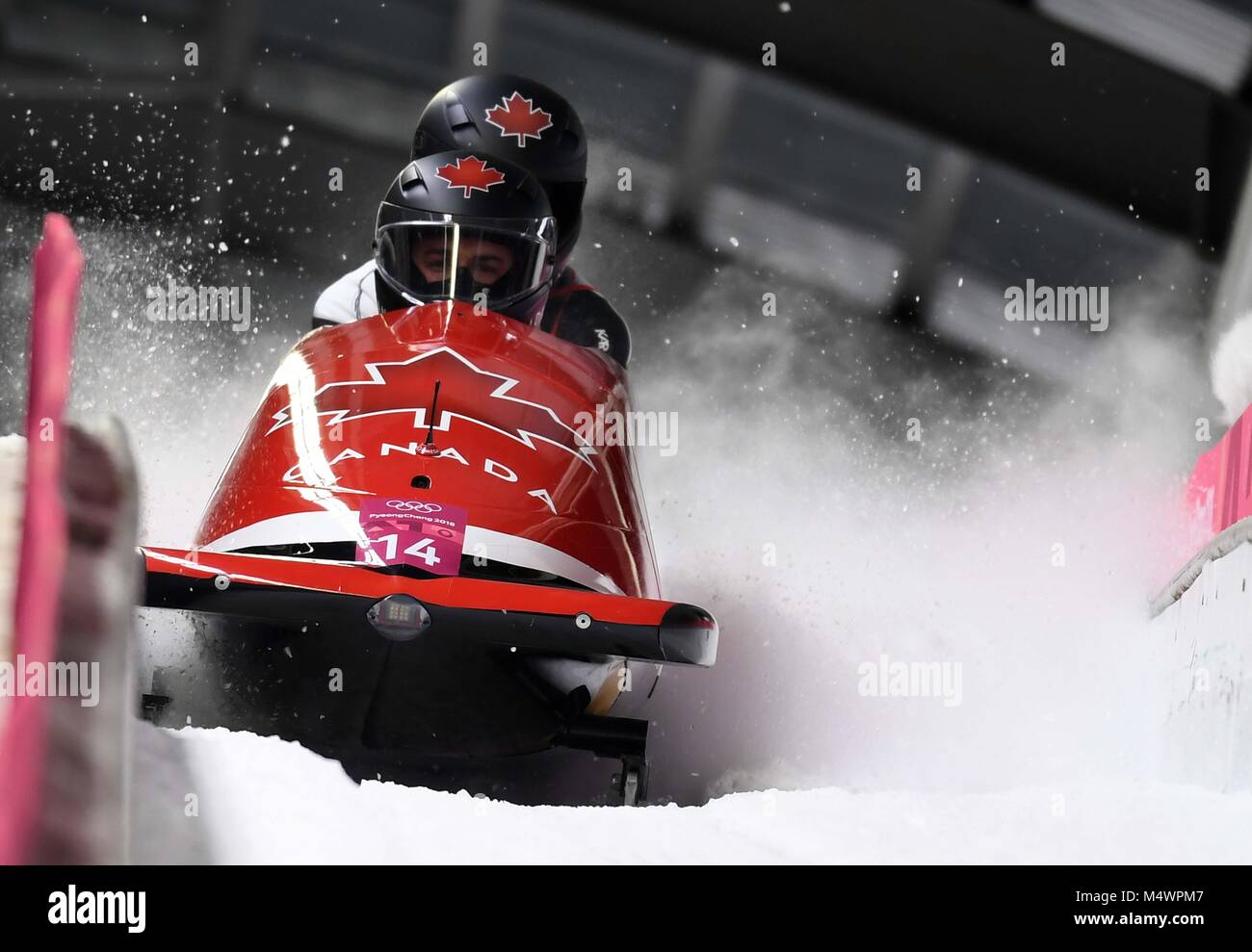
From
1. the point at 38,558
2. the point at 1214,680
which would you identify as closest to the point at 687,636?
the point at 1214,680

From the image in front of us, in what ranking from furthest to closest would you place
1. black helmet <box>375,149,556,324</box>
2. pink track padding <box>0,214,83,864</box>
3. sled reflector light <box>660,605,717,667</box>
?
black helmet <box>375,149,556,324</box> < sled reflector light <box>660,605,717,667</box> < pink track padding <box>0,214,83,864</box>

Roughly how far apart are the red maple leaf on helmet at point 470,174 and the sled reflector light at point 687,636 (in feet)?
4.94

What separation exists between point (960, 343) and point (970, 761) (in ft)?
16.5

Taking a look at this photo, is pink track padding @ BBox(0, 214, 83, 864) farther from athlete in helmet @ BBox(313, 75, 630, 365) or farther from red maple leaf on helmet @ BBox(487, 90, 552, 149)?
red maple leaf on helmet @ BBox(487, 90, 552, 149)

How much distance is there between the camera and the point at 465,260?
12.7 feet

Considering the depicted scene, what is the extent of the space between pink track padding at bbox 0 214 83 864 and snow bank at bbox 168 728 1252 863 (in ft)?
1.35

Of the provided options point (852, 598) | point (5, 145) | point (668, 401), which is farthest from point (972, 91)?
point (5, 145)

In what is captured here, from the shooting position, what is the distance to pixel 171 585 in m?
2.64

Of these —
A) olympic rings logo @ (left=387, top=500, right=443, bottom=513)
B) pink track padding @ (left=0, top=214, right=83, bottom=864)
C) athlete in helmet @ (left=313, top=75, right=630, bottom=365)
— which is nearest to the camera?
pink track padding @ (left=0, top=214, right=83, bottom=864)

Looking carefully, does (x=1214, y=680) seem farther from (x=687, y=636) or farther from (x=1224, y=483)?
(x=687, y=636)

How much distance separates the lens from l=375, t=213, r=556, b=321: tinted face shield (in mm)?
3818

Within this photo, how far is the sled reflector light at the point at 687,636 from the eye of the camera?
111 inches

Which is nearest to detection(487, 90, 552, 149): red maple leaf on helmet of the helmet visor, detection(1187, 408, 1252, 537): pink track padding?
the helmet visor

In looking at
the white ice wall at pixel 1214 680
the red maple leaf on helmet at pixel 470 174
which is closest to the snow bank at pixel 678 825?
the white ice wall at pixel 1214 680
